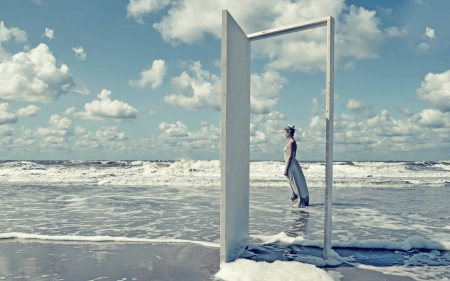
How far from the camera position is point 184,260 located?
446cm

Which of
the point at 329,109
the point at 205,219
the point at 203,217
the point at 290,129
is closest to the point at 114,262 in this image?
the point at 329,109

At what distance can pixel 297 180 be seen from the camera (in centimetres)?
893

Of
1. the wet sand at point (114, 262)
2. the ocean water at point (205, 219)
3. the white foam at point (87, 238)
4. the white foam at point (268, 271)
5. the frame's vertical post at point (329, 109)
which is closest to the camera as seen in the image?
the white foam at point (268, 271)

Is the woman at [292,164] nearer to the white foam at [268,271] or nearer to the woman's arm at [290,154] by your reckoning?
the woman's arm at [290,154]

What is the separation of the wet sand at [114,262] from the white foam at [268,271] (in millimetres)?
188

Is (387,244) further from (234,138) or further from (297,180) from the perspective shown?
(297,180)

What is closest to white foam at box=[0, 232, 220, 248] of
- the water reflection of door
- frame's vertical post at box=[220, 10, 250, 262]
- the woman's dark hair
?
frame's vertical post at box=[220, 10, 250, 262]

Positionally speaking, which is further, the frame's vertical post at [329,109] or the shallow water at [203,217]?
the shallow water at [203,217]

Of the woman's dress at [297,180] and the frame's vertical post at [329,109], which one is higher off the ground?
the frame's vertical post at [329,109]

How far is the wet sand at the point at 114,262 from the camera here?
386 centimetres

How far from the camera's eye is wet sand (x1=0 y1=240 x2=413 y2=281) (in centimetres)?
386

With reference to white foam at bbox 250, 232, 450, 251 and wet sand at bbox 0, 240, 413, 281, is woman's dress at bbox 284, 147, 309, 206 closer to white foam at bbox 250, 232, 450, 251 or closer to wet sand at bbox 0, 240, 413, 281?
white foam at bbox 250, 232, 450, 251

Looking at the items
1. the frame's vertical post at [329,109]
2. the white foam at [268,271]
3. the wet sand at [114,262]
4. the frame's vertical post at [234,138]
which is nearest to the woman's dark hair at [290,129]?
the frame's vertical post at [234,138]

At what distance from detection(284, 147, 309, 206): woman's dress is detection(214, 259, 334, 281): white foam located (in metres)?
4.86
